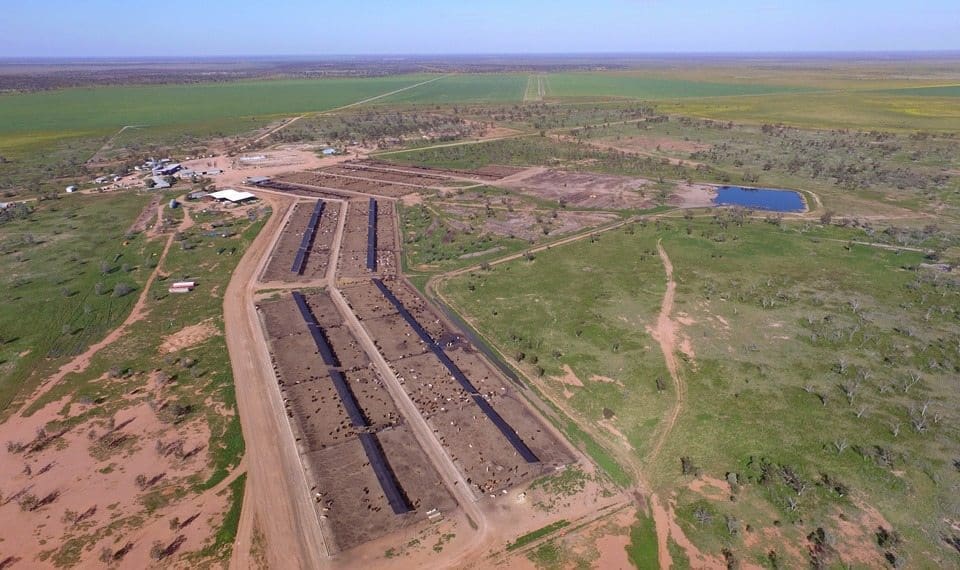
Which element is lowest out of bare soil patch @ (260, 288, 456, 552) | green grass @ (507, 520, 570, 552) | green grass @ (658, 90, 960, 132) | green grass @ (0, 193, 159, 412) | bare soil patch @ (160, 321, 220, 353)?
green grass @ (507, 520, 570, 552)

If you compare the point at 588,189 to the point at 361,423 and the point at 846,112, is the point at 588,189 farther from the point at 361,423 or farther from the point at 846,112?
the point at 846,112

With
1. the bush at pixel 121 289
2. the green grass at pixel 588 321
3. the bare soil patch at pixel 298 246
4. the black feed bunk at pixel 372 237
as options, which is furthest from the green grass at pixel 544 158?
the bush at pixel 121 289

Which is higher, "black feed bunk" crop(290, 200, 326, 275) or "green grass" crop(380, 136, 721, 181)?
"green grass" crop(380, 136, 721, 181)

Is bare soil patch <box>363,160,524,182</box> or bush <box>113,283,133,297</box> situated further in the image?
bare soil patch <box>363,160,524,182</box>

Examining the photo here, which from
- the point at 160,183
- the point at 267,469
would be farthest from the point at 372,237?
the point at 160,183

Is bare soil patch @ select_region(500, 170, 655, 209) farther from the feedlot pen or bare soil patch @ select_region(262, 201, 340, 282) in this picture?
the feedlot pen

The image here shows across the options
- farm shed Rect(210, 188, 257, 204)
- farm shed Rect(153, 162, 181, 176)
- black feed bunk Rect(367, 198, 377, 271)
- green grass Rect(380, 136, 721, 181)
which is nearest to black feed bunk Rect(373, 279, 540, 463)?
black feed bunk Rect(367, 198, 377, 271)

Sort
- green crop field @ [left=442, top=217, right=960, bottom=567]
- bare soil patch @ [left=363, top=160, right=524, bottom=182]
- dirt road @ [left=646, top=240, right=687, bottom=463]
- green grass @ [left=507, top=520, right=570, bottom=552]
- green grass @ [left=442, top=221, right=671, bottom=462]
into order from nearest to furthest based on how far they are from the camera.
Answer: green grass @ [left=507, top=520, right=570, bottom=552]
green crop field @ [left=442, top=217, right=960, bottom=567]
dirt road @ [left=646, top=240, right=687, bottom=463]
green grass @ [left=442, top=221, right=671, bottom=462]
bare soil patch @ [left=363, top=160, right=524, bottom=182]
